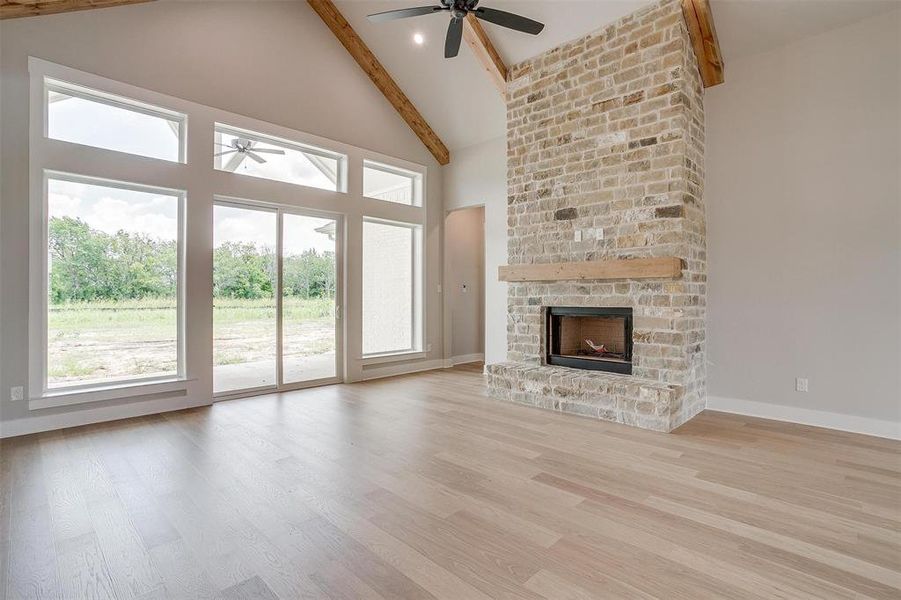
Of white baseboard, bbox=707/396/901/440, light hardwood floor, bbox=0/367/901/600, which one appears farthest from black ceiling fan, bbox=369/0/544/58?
white baseboard, bbox=707/396/901/440

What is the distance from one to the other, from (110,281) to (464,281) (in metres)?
5.09

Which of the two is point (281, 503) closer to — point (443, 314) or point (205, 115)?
point (205, 115)

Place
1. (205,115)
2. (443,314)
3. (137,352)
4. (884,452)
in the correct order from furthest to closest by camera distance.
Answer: (443,314)
(205,115)
(137,352)
(884,452)

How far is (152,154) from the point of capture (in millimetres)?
4422

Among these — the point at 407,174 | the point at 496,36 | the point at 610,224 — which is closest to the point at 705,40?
the point at 610,224

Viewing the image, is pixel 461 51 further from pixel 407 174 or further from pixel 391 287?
pixel 391 287

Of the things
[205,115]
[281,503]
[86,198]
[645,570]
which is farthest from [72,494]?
[205,115]

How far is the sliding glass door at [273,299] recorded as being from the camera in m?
4.99

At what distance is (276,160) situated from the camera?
17.5 ft

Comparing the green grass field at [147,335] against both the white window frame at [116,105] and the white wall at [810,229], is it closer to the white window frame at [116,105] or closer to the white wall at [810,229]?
the white window frame at [116,105]

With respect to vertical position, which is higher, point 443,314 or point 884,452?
point 443,314

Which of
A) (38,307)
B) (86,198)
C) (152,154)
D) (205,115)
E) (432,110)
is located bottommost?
(38,307)

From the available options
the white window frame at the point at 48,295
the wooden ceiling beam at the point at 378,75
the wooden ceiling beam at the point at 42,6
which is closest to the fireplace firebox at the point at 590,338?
the wooden ceiling beam at the point at 378,75

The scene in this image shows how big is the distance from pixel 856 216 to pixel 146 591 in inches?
213
